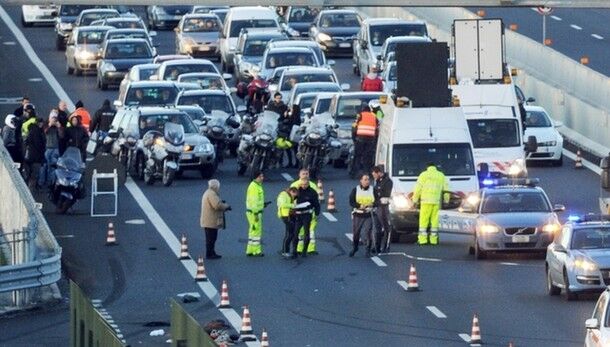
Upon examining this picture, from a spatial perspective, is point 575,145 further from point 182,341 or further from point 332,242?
point 182,341

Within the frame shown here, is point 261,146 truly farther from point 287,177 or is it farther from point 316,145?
point 287,177

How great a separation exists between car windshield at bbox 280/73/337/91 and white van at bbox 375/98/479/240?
1542 centimetres

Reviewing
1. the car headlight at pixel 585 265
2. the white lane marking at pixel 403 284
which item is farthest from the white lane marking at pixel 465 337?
the white lane marking at pixel 403 284

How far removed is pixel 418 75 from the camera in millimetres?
42219

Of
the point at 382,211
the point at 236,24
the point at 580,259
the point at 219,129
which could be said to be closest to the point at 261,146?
the point at 219,129

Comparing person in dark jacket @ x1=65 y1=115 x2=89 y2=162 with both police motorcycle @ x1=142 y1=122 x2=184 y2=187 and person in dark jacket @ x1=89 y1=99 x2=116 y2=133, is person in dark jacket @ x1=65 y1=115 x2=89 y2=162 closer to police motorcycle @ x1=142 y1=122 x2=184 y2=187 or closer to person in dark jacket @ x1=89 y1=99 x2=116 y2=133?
police motorcycle @ x1=142 y1=122 x2=184 y2=187

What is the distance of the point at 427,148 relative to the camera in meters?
40.0

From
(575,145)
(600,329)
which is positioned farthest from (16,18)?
(600,329)

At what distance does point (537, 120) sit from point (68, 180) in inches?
458

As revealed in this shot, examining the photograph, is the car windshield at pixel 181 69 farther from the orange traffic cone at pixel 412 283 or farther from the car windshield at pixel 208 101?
the orange traffic cone at pixel 412 283

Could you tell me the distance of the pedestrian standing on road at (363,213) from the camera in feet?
121

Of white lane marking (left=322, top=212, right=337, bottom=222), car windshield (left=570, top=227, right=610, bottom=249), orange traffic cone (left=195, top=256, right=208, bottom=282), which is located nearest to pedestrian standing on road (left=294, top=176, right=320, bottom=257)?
orange traffic cone (left=195, top=256, right=208, bottom=282)

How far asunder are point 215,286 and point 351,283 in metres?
1.91

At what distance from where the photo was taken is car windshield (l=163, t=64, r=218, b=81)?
58062 mm
